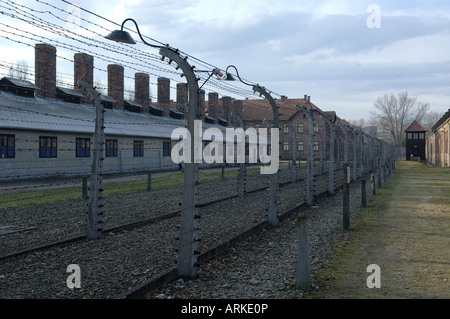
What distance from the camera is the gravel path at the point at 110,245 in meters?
5.96

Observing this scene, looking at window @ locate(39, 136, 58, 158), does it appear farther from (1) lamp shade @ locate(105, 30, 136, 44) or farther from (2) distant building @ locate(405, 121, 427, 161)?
(2) distant building @ locate(405, 121, 427, 161)

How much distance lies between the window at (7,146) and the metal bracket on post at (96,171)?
565 inches

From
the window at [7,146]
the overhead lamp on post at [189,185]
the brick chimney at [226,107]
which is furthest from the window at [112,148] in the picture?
the brick chimney at [226,107]

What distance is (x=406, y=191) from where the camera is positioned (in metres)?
19.7

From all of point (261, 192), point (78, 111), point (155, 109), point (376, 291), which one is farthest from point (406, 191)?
point (155, 109)

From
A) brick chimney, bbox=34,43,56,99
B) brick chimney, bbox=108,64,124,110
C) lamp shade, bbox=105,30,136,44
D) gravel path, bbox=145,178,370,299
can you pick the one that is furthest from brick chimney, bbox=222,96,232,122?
lamp shade, bbox=105,30,136,44

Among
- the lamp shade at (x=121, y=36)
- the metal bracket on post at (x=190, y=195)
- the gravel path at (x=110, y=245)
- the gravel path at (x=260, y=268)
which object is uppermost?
the lamp shade at (x=121, y=36)

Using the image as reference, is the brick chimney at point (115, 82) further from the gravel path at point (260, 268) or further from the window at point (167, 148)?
the gravel path at point (260, 268)

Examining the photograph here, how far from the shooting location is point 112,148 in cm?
2712

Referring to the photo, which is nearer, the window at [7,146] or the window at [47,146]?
the window at [7,146]

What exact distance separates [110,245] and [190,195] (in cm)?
291

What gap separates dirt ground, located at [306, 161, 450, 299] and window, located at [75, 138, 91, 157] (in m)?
18.3
